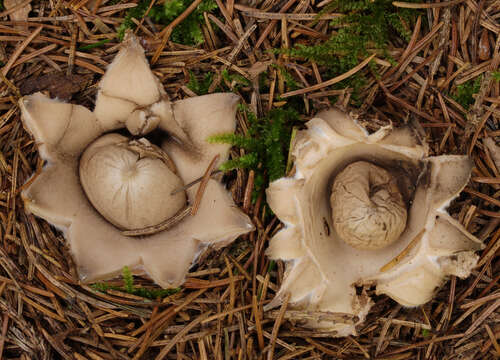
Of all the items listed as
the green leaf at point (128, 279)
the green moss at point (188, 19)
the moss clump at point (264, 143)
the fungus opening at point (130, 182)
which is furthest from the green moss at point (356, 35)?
the green leaf at point (128, 279)

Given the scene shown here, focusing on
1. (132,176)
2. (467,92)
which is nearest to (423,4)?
(467,92)

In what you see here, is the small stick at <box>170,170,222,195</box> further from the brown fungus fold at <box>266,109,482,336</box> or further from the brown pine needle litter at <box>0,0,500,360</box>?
the brown fungus fold at <box>266,109,482,336</box>

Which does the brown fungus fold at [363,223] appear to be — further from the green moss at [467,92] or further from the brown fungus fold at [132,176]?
the green moss at [467,92]

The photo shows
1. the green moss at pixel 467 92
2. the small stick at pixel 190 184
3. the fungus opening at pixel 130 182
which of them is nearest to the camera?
the fungus opening at pixel 130 182

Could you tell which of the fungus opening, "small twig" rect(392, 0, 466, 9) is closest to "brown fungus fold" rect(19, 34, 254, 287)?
the fungus opening

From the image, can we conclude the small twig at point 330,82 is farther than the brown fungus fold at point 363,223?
Yes

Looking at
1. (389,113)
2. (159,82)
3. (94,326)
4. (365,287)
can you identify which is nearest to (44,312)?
(94,326)

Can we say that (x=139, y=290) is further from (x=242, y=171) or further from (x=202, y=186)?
(x=242, y=171)
